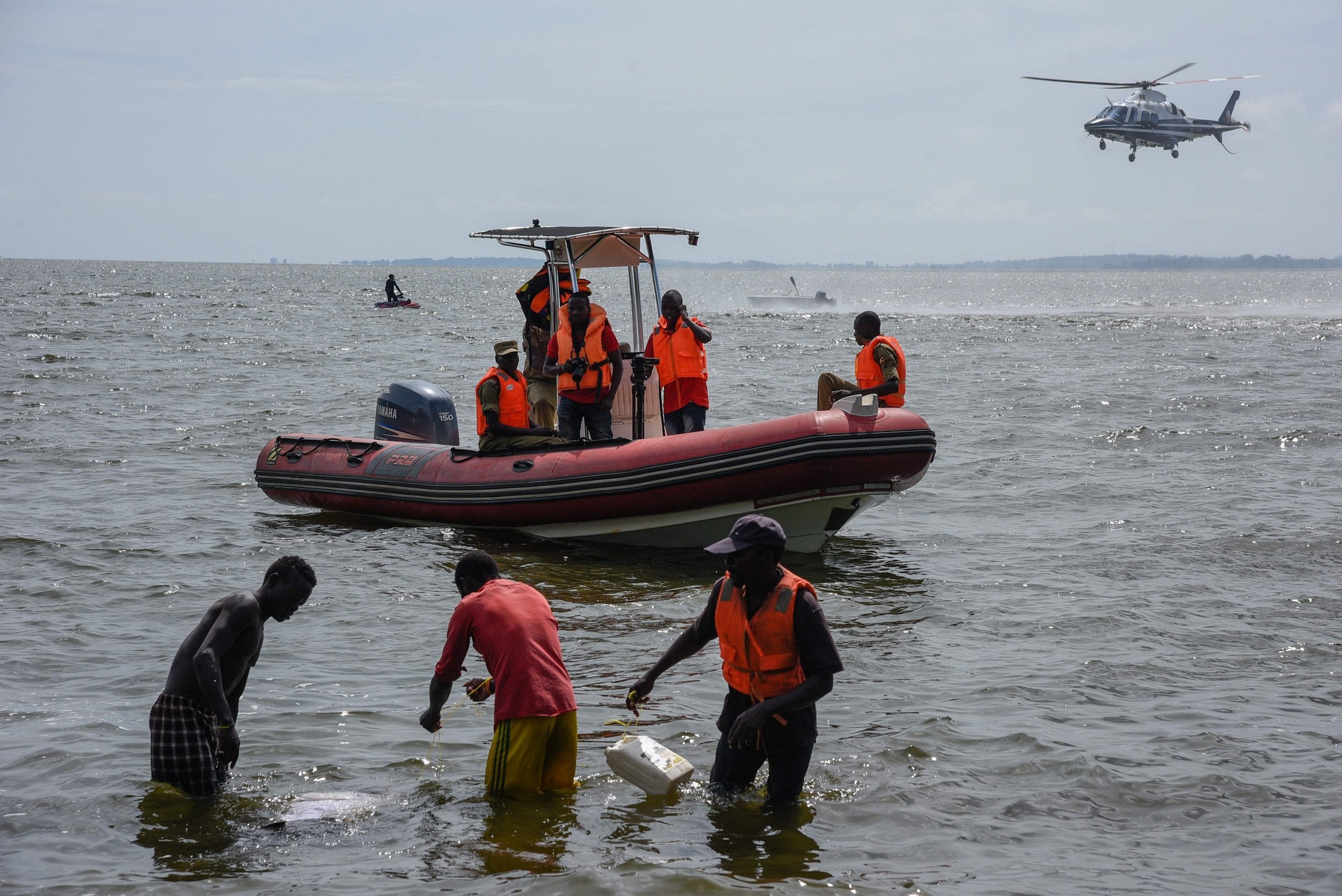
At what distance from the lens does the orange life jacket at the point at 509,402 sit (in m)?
9.55

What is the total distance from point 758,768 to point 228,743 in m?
2.04

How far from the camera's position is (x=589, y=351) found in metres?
9.13

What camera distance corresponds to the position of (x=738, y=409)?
66.8ft

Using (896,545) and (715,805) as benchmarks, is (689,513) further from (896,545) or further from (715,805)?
(715,805)

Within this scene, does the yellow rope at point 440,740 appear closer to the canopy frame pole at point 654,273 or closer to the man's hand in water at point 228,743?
the man's hand in water at point 228,743

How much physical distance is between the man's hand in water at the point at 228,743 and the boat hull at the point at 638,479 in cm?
448

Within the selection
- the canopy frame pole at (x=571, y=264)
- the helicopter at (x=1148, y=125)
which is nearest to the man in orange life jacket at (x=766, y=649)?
the canopy frame pole at (x=571, y=264)

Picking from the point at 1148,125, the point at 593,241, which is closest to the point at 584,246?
the point at 593,241

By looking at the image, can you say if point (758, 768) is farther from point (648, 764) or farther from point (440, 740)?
point (440, 740)

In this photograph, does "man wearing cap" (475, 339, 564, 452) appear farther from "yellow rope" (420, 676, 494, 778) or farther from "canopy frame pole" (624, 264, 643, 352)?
"yellow rope" (420, 676, 494, 778)

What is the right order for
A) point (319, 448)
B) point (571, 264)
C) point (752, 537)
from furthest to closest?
point (319, 448), point (571, 264), point (752, 537)

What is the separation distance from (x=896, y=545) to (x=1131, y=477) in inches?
184

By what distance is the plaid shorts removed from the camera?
4.57m

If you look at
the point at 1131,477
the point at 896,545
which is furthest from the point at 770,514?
the point at 1131,477
